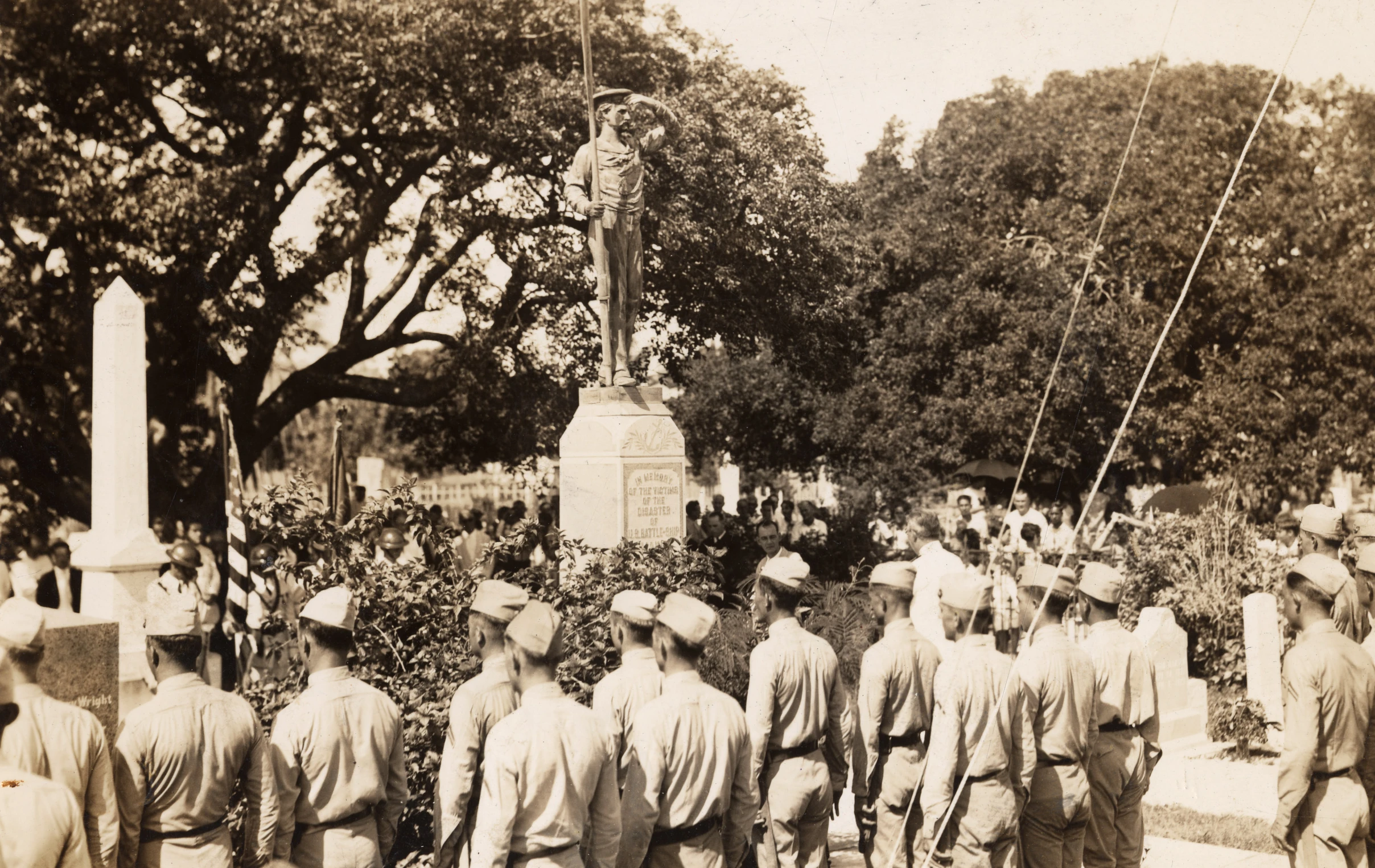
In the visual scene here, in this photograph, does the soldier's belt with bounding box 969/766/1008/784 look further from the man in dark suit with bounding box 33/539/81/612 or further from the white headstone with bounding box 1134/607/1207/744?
the man in dark suit with bounding box 33/539/81/612

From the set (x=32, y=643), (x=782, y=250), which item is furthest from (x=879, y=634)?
(x=782, y=250)

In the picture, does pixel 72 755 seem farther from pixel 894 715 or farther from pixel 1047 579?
pixel 1047 579

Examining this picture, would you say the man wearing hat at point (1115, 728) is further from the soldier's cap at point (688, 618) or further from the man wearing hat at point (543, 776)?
the man wearing hat at point (543, 776)

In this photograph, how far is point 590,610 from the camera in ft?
24.6

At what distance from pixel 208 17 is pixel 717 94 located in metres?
5.62

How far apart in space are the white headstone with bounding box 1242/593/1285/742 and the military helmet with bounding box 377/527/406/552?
5937 millimetres

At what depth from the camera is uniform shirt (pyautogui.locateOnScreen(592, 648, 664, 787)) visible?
4746 mm

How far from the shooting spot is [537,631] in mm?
4043

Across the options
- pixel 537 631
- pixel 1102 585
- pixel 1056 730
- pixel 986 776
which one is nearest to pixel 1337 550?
pixel 1102 585

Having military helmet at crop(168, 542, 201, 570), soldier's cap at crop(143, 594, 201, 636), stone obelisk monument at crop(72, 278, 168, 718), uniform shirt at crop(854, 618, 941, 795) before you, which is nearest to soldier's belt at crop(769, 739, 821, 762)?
uniform shirt at crop(854, 618, 941, 795)

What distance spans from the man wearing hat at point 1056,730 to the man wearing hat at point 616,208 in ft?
18.3

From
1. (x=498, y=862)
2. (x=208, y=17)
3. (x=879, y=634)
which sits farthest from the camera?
(x=208, y=17)

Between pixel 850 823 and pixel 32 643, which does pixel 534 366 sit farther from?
pixel 32 643

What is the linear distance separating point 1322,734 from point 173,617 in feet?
14.3
